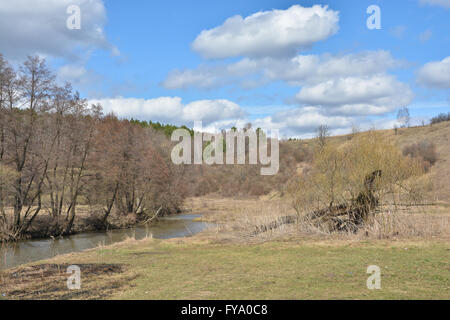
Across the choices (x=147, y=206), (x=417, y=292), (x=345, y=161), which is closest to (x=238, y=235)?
(x=345, y=161)

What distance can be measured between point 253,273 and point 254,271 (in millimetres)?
319

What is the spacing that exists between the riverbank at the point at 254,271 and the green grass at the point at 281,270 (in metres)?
0.02

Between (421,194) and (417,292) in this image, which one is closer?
(417,292)

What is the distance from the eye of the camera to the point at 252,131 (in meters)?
116

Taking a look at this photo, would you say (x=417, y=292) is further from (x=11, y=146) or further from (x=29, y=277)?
(x=11, y=146)

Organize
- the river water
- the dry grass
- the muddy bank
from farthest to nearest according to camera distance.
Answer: the river water < the dry grass < the muddy bank

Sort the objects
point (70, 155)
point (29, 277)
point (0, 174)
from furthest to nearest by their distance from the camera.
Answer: point (70, 155) → point (0, 174) → point (29, 277)

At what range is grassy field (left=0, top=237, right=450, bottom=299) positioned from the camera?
32.0 feet

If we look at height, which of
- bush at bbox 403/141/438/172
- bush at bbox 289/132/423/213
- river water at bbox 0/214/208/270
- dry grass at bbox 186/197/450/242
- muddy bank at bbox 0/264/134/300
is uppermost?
bush at bbox 403/141/438/172

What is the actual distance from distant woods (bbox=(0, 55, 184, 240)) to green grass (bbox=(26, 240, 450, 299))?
45.6 ft

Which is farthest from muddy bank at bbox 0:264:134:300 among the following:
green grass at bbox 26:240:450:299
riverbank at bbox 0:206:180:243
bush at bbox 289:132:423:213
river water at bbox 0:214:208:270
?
riverbank at bbox 0:206:180:243

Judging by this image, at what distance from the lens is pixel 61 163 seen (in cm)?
3328

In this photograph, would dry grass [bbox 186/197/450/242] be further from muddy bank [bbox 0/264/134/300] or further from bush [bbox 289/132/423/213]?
muddy bank [bbox 0/264/134/300]

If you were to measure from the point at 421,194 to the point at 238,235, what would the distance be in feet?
32.8
